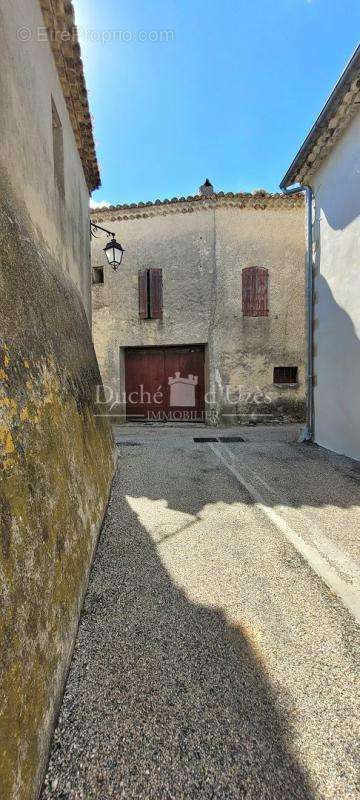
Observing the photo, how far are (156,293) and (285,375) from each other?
4.71 metres

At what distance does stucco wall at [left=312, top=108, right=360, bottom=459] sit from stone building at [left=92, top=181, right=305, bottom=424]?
11.7 ft

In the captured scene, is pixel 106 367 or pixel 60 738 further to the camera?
pixel 106 367

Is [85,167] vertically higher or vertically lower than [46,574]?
higher

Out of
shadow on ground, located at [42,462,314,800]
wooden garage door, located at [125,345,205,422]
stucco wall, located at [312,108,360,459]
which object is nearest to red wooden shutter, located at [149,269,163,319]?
wooden garage door, located at [125,345,205,422]

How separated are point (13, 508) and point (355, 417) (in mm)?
5287

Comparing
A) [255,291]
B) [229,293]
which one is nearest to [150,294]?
[229,293]

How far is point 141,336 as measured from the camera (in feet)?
34.1

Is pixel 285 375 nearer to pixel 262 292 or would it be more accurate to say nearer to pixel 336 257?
pixel 262 292

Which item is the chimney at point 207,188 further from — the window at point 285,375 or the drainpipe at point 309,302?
the window at point 285,375

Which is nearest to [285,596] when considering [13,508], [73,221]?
[13,508]

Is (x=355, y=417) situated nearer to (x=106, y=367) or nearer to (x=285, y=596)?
(x=285, y=596)

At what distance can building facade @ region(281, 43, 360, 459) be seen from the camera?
5133 mm

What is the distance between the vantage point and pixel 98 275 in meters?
10.8

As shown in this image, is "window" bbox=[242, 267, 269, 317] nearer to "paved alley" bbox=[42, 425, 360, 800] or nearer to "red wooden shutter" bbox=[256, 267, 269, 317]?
"red wooden shutter" bbox=[256, 267, 269, 317]
